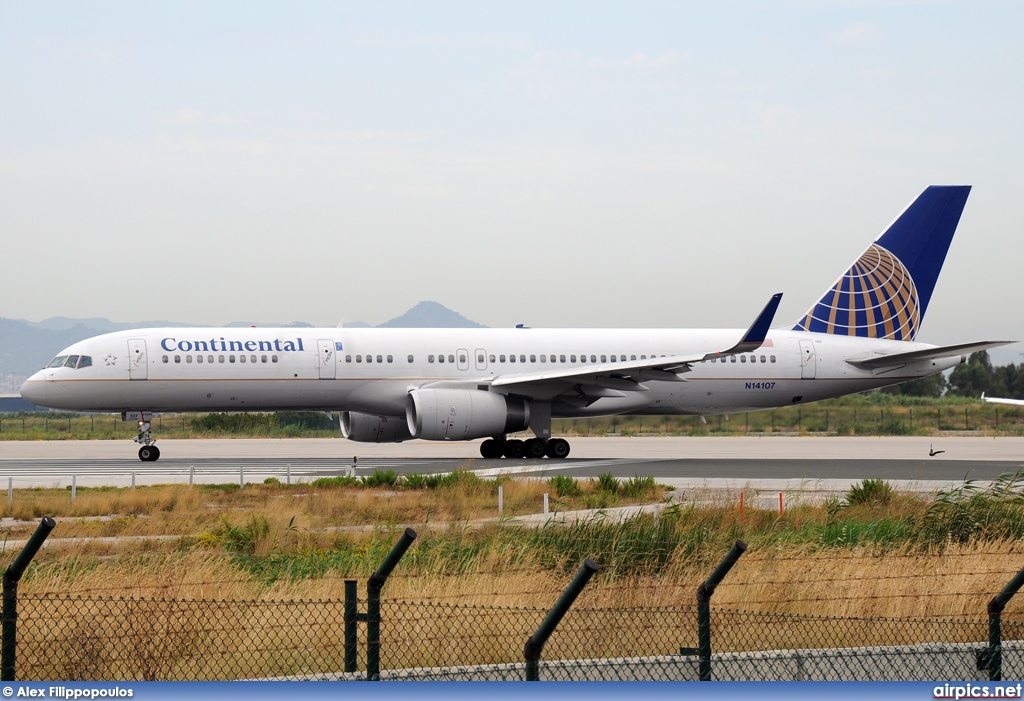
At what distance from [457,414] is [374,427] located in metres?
4.86

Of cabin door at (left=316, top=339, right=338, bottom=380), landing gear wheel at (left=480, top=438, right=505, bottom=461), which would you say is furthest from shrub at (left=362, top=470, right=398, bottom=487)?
landing gear wheel at (left=480, top=438, right=505, bottom=461)

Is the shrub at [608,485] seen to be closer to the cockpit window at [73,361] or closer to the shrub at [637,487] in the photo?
the shrub at [637,487]

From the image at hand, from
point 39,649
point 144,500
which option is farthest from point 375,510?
point 39,649

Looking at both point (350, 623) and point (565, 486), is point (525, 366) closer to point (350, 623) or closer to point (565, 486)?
point (565, 486)

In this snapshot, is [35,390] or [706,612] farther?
[35,390]

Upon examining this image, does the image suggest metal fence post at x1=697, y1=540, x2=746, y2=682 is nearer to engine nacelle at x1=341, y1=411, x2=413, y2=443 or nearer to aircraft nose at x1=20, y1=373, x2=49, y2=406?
engine nacelle at x1=341, y1=411, x2=413, y2=443

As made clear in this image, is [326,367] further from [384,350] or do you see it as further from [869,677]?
[869,677]

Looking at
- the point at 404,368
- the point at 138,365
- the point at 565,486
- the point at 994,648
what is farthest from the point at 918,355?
the point at 994,648

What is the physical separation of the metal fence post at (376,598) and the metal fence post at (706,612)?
2009 millimetres

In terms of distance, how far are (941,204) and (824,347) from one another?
6871 mm

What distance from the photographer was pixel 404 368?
120ft

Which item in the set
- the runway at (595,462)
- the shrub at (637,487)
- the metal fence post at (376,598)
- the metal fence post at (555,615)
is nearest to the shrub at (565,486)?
the shrub at (637,487)

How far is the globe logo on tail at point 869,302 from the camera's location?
41438 mm

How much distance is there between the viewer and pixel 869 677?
9.35 metres
